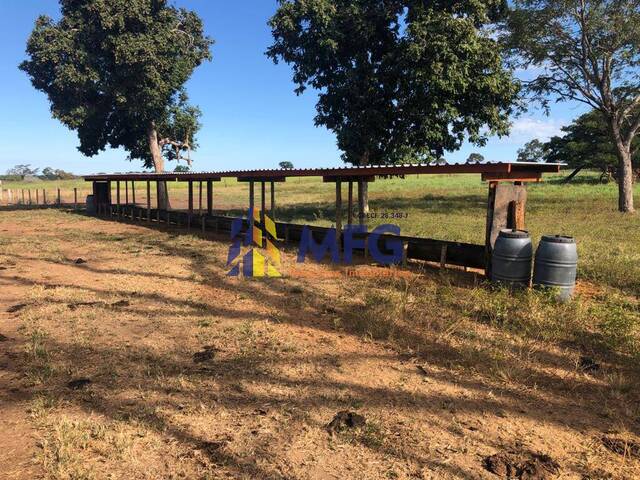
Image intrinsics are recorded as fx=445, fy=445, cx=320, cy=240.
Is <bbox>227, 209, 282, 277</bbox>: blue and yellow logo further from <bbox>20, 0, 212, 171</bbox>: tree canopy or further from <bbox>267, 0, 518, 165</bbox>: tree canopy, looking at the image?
<bbox>20, 0, 212, 171</bbox>: tree canopy

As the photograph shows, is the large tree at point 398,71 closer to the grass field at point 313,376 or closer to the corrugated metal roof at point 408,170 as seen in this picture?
the corrugated metal roof at point 408,170

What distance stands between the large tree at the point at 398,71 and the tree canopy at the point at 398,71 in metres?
0.04

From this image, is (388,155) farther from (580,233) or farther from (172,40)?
(172,40)

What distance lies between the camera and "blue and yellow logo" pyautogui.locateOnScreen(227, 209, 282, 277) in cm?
906

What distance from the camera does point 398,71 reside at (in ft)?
53.2

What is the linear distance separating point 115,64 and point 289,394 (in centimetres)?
2251

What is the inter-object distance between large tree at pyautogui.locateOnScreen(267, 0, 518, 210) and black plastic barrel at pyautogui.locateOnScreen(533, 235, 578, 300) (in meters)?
9.95

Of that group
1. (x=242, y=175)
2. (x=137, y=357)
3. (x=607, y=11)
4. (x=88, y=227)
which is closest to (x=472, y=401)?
(x=137, y=357)

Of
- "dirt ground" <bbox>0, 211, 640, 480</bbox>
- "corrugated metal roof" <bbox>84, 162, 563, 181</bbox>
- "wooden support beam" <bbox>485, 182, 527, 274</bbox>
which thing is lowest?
"dirt ground" <bbox>0, 211, 640, 480</bbox>

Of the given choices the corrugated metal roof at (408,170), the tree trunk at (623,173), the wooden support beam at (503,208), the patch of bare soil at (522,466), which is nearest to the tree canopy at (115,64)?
the corrugated metal roof at (408,170)

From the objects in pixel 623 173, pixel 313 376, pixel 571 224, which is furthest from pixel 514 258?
pixel 623 173

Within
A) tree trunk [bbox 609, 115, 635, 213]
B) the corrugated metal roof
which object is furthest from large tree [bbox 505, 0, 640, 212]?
the corrugated metal roof

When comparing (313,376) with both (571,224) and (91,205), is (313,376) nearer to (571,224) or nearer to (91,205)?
(571,224)

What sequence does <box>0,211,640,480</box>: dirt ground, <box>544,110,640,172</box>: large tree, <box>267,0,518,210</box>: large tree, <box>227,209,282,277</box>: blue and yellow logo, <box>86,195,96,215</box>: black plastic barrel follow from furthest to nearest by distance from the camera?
<box>544,110,640,172</box>: large tree → <box>86,195,96,215</box>: black plastic barrel → <box>267,0,518,210</box>: large tree → <box>227,209,282,277</box>: blue and yellow logo → <box>0,211,640,480</box>: dirt ground
